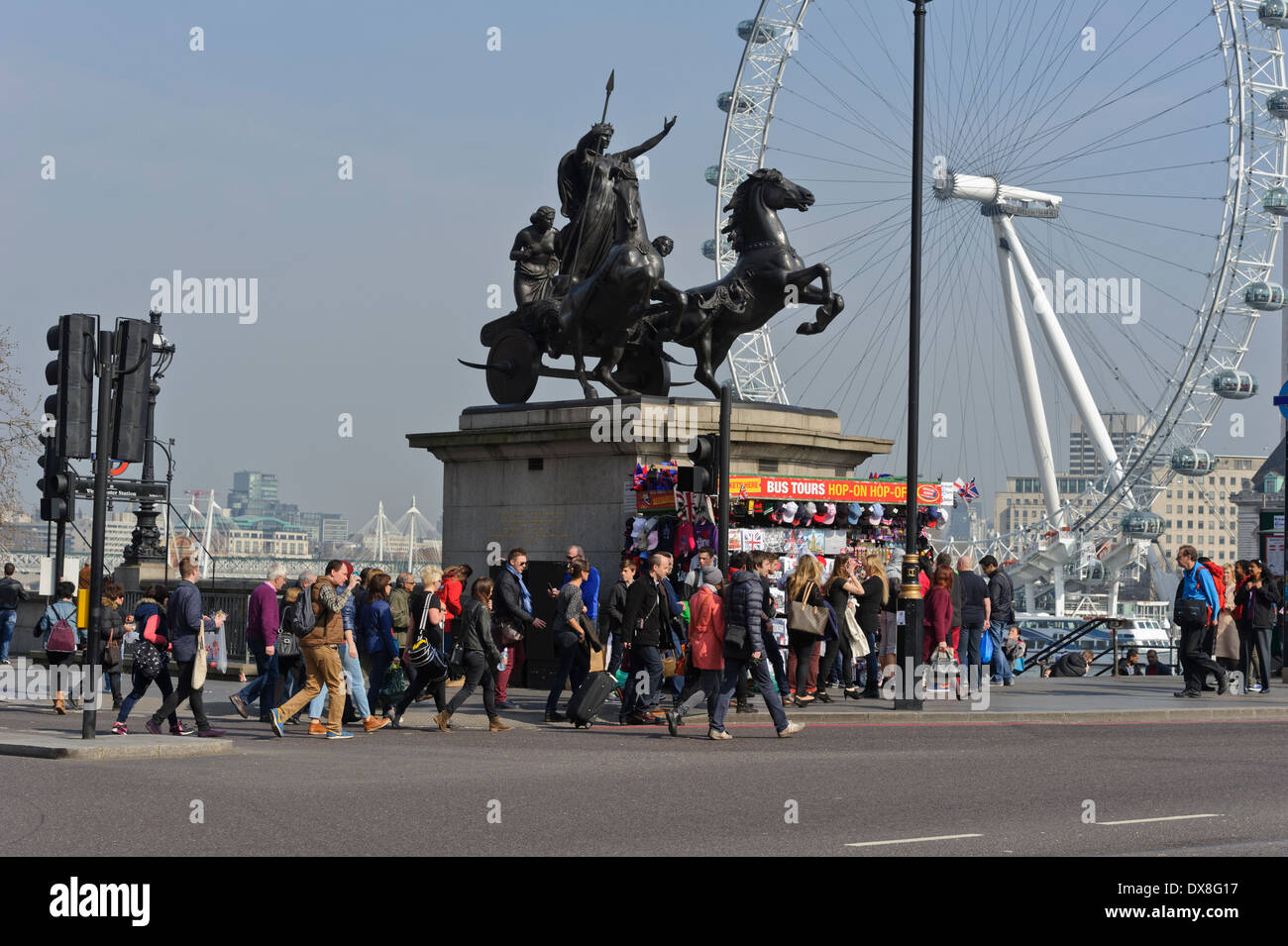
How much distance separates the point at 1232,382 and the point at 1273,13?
1419 centimetres

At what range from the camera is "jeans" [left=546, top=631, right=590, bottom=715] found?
16859 millimetres

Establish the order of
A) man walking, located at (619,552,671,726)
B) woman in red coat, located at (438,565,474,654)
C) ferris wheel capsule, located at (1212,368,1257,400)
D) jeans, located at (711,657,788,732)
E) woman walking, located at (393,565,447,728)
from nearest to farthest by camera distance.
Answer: jeans, located at (711,657,788,732), woman walking, located at (393,565,447,728), man walking, located at (619,552,671,726), woman in red coat, located at (438,565,474,654), ferris wheel capsule, located at (1212,368,1257,400)

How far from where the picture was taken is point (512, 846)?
9172 mm

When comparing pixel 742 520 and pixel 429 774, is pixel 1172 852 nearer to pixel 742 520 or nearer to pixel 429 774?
pixel 429 774

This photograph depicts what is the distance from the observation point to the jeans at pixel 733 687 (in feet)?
50.7

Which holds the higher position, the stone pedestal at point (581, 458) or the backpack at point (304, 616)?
the stone pedestal at point (581, 458)

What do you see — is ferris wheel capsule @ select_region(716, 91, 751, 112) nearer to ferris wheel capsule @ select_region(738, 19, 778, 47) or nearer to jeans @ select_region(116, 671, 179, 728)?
ferris wheel capsule @ select_region(738, 19, 778, 47)

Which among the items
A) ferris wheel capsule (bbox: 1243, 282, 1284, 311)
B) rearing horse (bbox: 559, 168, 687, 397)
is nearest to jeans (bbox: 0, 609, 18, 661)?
rearing horse (bbox: 559, 168, 687, 397)

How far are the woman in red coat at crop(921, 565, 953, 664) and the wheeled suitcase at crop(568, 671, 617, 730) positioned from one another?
4677 mm

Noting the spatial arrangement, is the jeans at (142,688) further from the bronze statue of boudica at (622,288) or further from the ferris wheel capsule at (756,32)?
Result: the ferris wheel capsule at (756,32)

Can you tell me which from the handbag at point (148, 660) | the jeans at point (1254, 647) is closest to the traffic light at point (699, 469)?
the handbag at point (148, 660)

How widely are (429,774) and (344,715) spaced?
535cm

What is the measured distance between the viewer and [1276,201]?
54062 mm

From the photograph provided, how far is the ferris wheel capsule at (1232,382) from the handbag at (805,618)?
4561 centimetres
